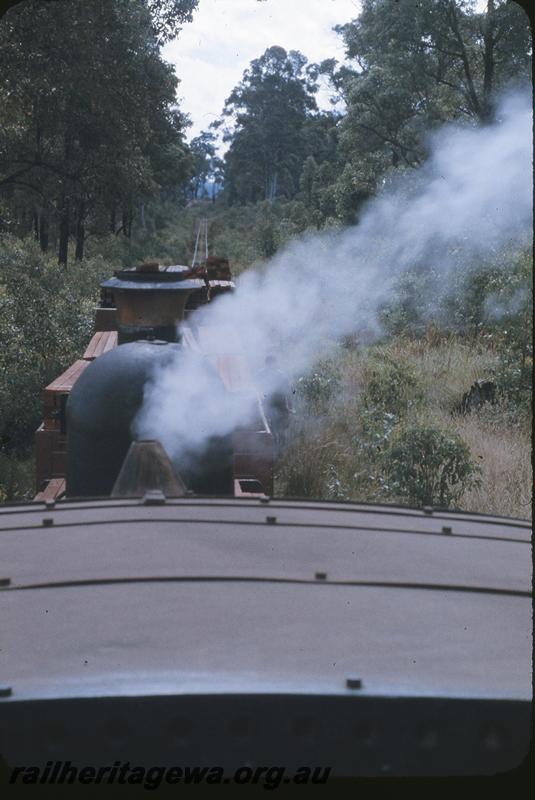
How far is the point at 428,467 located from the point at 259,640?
21.1 feet

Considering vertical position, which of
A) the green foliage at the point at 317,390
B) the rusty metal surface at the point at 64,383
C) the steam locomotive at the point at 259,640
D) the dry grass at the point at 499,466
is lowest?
the dry grass at the point at 499,466

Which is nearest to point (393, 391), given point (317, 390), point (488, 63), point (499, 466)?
point (317, 390)

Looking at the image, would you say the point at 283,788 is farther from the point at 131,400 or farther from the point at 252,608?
the point at 131,400

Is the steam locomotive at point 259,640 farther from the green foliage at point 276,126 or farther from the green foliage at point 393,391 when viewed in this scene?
the green foliage at point 276,126

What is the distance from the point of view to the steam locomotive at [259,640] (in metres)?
1.66

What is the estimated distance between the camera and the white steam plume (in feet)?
40.4

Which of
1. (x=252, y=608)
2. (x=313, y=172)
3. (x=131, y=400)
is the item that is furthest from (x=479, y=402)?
(x=313, y=172)

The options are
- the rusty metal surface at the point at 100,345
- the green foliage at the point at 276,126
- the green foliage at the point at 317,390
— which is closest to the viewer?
the rusty metal surface at the point at 100,345

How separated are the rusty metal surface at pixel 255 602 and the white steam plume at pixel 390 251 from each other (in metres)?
7.53

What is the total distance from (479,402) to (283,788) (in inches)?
391

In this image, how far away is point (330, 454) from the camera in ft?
31.4

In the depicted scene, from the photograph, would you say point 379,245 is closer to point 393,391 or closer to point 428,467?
point 393,391

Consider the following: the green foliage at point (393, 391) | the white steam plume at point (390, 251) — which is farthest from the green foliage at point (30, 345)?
the green foliage at point (393, 391)

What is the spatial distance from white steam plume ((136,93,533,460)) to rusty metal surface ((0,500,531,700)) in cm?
753
